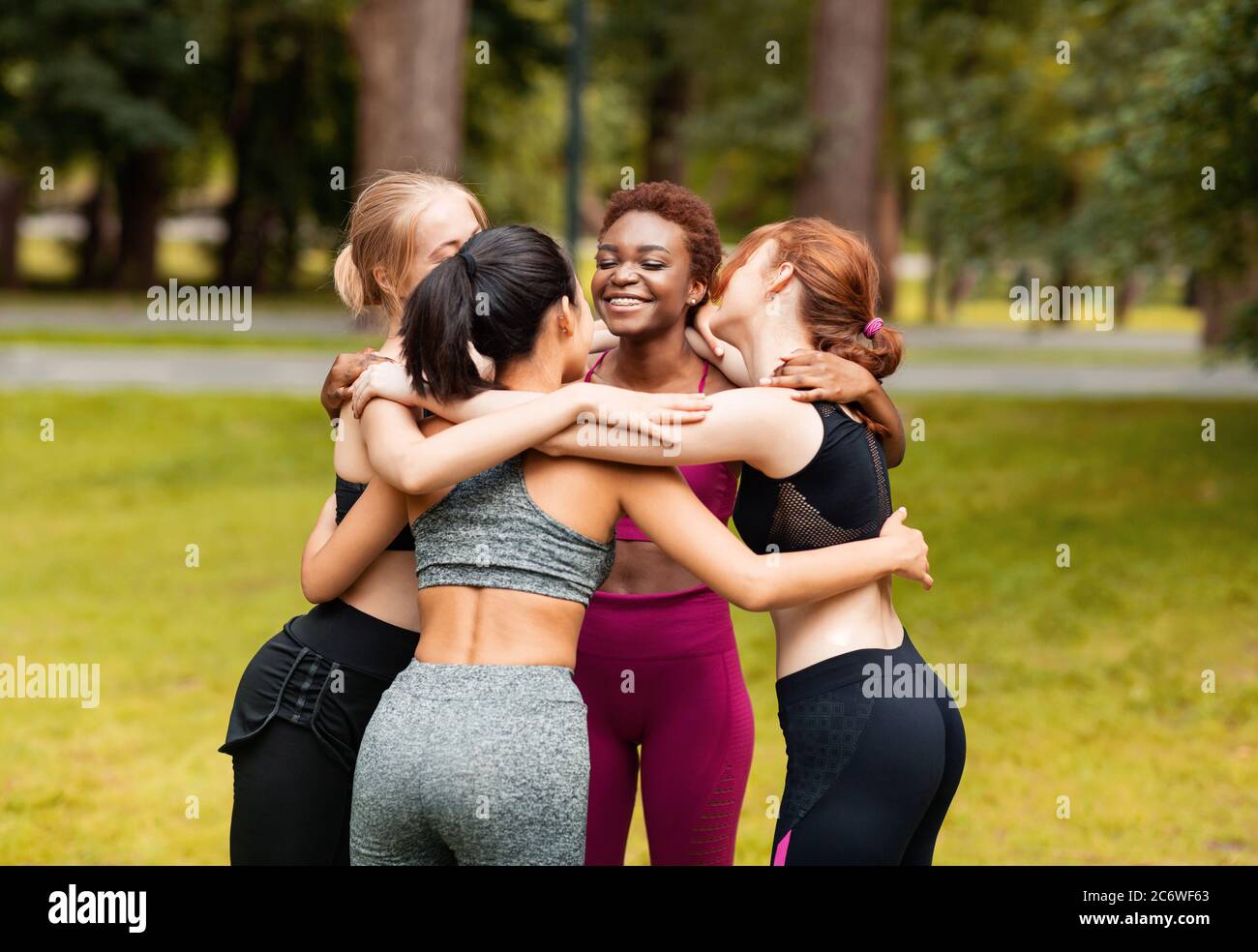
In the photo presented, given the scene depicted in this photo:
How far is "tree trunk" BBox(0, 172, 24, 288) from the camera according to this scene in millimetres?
35719

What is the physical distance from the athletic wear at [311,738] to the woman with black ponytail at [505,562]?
1.36 feet

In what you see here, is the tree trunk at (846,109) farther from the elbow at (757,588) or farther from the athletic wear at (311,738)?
the elbow at (757,588)

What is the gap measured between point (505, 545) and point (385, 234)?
95 cm

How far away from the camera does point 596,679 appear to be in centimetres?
358

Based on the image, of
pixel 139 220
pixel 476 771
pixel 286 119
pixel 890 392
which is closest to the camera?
pixel 476 771

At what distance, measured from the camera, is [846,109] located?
15727mm

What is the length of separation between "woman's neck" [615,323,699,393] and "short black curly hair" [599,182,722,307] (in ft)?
0.47

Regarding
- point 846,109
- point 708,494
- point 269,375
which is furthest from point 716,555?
point 269,375

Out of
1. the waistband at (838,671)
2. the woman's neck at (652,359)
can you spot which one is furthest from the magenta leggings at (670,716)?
the waistband at (838,671)

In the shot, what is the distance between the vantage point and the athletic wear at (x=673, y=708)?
3551mm

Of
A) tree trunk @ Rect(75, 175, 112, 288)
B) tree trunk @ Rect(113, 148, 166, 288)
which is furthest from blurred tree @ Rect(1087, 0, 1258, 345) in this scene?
tree trunk @ Rect(75, 175, 112, 288)

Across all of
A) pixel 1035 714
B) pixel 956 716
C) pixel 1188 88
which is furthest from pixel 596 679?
pixel 1188 88

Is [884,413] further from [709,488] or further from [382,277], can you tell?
[382,277]

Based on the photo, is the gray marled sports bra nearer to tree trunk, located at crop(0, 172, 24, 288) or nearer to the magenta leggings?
the magenta leggings
